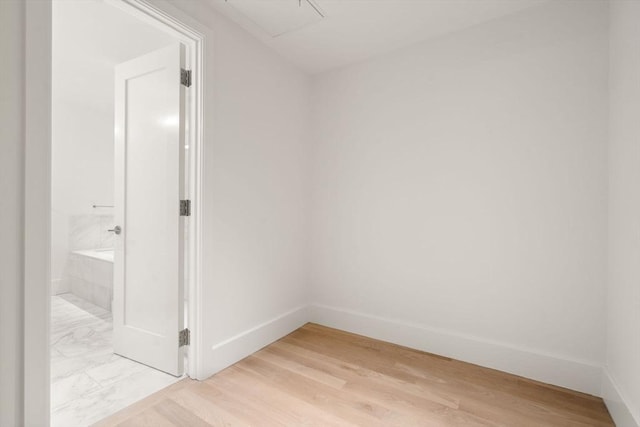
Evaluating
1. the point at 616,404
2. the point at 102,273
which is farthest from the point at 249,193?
the point at 616,404

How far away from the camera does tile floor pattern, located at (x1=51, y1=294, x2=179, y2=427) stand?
5.68 feet

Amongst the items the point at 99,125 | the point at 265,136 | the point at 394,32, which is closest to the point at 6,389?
the point at 265,136

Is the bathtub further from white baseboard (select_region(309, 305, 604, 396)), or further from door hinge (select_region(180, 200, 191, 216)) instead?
white baseboard (select_region(309, 305, 604, 396))

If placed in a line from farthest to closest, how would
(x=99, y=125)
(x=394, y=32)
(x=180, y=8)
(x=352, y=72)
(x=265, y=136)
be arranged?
Result: (x=99, y=125), (x=352, y=72), (x=265, y=136), (x=394, y=32), (x=180, y=8)

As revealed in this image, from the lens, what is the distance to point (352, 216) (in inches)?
114

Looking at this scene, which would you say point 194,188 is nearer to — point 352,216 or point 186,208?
point 186,208

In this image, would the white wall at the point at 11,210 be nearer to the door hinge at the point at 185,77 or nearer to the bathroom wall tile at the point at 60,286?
the door hinge at the point at 185,77

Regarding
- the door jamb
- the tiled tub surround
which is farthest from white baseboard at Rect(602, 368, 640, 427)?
the tiled tub surround

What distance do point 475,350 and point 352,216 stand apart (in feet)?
4.77

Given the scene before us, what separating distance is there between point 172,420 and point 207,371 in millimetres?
426

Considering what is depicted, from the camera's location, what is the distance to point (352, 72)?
2.87 m

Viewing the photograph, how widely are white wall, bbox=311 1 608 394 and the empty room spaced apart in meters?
0.01

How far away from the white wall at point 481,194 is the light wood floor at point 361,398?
23cm

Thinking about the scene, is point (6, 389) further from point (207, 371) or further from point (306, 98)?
point (306, 98)
